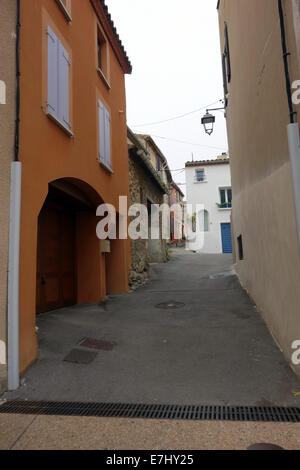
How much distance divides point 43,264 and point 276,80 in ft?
18.1

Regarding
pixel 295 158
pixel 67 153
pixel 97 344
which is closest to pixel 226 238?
pixel 67 153

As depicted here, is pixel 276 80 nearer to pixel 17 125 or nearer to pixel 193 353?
pixel 17 125

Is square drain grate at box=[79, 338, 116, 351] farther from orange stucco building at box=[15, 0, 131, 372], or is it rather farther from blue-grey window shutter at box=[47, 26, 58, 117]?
blue-grey window shutter at box=[47, 26, 58, 117]

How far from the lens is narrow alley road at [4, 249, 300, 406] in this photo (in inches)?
130

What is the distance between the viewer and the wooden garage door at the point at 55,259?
6.63 meters

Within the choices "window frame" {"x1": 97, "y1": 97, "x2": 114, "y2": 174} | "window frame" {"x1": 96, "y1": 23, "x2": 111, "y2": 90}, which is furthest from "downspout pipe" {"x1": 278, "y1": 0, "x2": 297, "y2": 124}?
"window frame" {"x1": 96, "y1": 23, "x2": 111, "y2": 90}

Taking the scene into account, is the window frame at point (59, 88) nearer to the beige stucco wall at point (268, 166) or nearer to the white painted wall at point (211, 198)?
the beige stucco wall at point (268, 166)

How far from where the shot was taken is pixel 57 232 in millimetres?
7176

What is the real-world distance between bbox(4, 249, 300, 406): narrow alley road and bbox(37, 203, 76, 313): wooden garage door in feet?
1.68

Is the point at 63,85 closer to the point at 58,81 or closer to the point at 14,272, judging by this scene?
the point at 58,81

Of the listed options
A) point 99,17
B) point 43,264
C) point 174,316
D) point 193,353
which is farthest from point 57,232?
point 99,17

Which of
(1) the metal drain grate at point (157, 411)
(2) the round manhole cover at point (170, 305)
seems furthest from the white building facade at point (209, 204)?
(1) the metal drain grate at point (157, 411)

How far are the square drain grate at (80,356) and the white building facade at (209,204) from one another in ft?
60.2

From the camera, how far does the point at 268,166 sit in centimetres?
464
